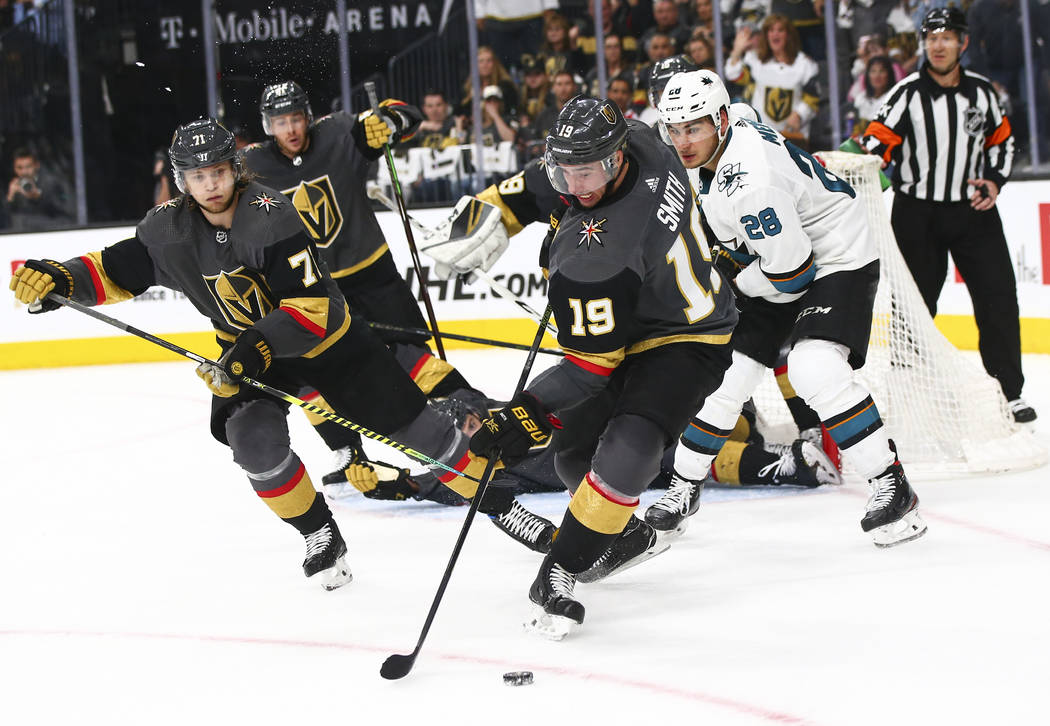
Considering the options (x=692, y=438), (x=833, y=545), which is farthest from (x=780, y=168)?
(x=833, y=545)

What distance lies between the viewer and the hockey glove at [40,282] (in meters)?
2.87

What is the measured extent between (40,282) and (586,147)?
1.37 meters

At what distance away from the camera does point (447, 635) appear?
8.42 ft

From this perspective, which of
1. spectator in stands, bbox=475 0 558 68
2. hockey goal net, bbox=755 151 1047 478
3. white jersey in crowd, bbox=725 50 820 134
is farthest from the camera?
spectator in stands, bbox=475 0 558 68

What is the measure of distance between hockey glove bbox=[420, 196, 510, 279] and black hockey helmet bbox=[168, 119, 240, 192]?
0.71 metres

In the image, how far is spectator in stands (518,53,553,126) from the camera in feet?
23.4

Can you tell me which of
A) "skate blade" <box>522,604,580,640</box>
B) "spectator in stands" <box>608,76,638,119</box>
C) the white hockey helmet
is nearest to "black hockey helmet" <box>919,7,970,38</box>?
the white hockey helmet

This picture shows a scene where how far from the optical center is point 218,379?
2.70 m

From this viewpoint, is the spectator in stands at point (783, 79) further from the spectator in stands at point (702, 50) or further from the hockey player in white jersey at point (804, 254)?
the hockey player in white jersey at point (804, 254)

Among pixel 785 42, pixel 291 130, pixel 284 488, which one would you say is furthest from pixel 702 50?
pixel 284 488

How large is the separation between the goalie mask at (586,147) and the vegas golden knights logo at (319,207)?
167 centimetres

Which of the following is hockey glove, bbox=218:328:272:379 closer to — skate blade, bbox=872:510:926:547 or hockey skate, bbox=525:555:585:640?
hockey skate, bbox=525:555:585:640

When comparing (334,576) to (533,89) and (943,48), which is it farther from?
(533,89)

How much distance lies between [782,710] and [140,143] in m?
6.19
